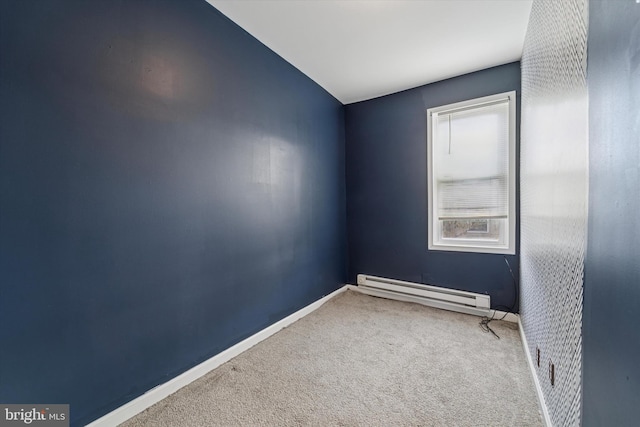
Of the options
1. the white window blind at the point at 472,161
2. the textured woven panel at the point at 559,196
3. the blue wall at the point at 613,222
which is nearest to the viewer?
the blue wall at the point at 613,222

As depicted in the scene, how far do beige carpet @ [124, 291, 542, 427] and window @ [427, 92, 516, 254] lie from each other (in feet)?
2.96

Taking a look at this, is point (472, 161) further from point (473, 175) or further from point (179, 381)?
point (179, 381)

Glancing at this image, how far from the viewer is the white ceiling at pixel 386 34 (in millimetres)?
1778

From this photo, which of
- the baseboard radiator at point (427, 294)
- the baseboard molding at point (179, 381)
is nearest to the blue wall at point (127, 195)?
→ the baseboard molding at point (179, 381)

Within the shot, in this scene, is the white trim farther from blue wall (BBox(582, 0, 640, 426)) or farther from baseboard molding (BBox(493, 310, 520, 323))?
blue wall (BBox(582, 0, 640, 426))

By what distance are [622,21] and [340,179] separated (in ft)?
9.11

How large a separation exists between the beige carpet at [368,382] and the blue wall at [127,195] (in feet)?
0.79

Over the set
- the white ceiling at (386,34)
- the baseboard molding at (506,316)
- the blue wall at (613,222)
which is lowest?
the baseboard molding at (506,316)

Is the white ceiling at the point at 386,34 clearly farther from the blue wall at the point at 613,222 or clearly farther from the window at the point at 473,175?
the blue wall at the point at 613,222

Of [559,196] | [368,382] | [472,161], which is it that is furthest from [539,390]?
[472,161]

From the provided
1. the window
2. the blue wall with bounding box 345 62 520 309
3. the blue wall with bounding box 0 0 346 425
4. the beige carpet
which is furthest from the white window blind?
the blue wall with bounding box 0 0 346 425

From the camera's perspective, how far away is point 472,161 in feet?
8.85

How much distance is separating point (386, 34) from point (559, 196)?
1.76 metres

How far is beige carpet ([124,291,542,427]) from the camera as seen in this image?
4.41 feet
